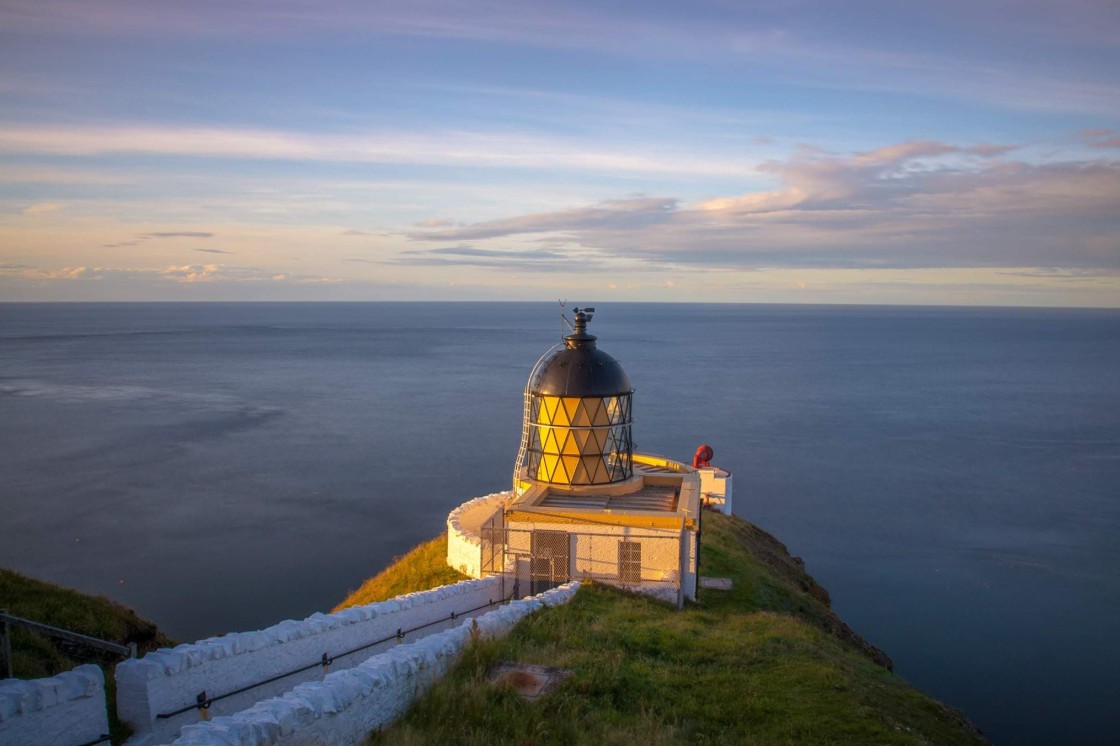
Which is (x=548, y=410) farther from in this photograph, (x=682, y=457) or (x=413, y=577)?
(x=682, y=457)

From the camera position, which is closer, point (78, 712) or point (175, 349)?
point (78, 712)

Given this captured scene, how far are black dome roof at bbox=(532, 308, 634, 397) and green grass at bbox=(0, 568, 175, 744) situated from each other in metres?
12.1

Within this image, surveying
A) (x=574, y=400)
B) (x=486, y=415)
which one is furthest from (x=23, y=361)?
(x=574, y=400)

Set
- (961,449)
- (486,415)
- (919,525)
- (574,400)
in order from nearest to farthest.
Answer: (574,400)
(919,525)
(961,449)
(486,415)

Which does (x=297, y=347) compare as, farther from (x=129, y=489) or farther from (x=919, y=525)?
(x=919, y=525)

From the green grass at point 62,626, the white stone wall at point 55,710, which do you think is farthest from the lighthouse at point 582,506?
the white stone wall at point 55,710

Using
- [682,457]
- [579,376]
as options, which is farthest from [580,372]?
[682,457]

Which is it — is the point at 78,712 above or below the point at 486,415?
above

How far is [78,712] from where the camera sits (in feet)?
27.3

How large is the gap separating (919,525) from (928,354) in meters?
111

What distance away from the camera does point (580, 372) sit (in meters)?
23.4

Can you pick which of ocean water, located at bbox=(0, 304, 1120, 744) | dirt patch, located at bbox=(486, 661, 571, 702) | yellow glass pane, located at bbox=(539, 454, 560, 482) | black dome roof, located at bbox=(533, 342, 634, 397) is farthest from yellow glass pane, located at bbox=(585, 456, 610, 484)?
ocean water, located at bbox=(0, 304, 1120, 744)

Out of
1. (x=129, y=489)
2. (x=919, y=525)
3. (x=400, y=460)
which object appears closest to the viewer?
(x=919, y=525)

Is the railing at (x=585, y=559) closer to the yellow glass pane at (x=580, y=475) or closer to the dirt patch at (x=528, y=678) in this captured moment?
the yellow glass pane at (x=580, y=475)
